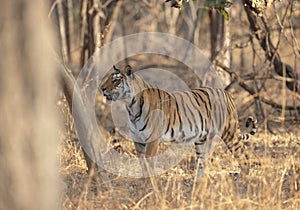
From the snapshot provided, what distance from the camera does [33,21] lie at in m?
3.59

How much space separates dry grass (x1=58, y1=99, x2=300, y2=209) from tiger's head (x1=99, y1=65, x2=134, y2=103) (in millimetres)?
704

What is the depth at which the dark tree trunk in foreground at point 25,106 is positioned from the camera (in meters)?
3.58

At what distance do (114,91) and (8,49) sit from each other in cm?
418

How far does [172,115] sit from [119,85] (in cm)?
64

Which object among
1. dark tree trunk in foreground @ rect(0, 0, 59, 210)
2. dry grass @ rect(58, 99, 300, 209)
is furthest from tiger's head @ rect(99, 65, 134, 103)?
dark tree trunk in foreground @ rect(0, 0, 59, 210)

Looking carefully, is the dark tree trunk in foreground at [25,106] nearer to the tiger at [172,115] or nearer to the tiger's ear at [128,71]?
the tiger at [172,115]

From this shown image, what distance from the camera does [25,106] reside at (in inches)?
142

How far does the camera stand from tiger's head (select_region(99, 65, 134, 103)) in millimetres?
7738

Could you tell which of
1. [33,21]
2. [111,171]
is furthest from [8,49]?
[111,171]

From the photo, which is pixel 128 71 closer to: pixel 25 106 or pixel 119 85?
pixel 119 85

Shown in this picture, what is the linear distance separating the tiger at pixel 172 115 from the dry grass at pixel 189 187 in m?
0.26

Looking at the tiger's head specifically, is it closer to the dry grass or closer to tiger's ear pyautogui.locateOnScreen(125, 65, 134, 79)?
tiger's ear pyautogui.locateOnScreen(125, 65, 134, 79)

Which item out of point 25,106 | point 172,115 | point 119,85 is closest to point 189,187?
point 172,115

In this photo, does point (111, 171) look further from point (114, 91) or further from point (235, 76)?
point (235, 76)
